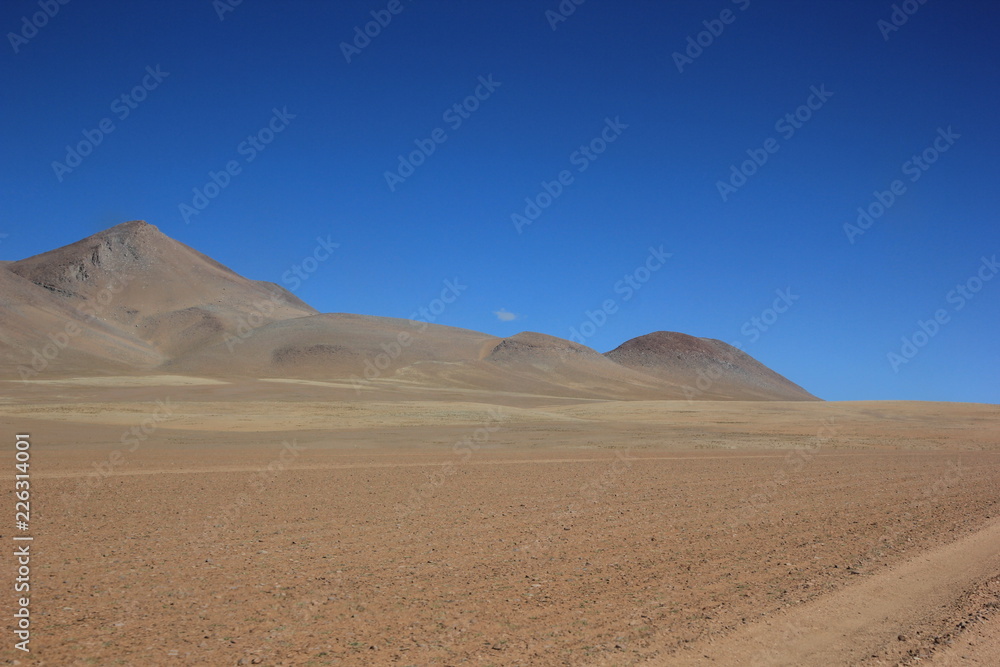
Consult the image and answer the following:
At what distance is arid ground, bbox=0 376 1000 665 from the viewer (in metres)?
6.64

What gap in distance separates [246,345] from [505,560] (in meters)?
140

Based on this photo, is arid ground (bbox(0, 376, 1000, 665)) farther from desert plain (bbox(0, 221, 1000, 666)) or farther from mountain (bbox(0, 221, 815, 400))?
mountain (bbox(0, 221, 815, 400))

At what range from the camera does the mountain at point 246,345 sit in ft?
372

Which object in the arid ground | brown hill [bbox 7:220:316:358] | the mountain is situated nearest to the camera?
the arid ground

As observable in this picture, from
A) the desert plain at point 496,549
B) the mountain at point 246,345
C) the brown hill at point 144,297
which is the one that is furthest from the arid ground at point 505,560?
the brown hill at point 144,297

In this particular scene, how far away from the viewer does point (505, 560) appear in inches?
382

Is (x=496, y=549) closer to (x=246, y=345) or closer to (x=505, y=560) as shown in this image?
(x=505, y=560)

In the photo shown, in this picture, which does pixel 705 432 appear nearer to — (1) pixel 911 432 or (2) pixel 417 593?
(1) pixel 911 432

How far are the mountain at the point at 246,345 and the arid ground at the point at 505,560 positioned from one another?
6816cm

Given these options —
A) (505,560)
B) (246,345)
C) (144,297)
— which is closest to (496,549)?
(505,560)

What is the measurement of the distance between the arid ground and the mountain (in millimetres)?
68159

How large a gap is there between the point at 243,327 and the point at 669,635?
163145 mm

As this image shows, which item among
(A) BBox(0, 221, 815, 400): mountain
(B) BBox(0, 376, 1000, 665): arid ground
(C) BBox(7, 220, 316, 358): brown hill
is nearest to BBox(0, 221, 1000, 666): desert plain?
(B) BBox(0, 376, 1000, 665): arid ground

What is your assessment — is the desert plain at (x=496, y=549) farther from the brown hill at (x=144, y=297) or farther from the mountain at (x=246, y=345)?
the brown hill at (x=144, y=297)
